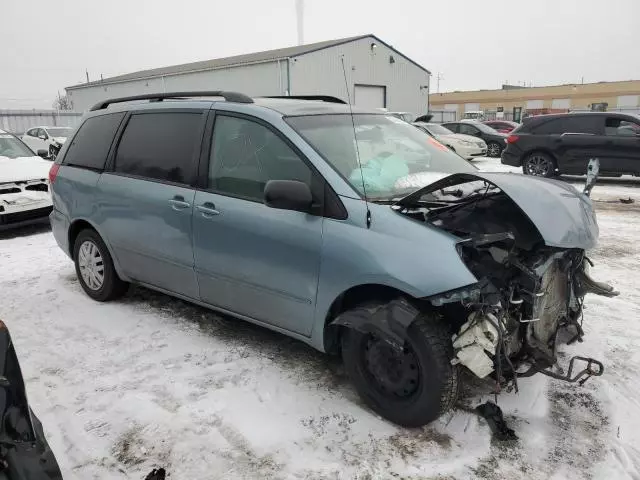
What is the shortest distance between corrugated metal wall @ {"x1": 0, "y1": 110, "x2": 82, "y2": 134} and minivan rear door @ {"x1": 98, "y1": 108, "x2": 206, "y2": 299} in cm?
2707

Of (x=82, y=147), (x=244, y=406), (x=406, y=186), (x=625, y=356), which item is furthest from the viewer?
(x=82, y=147)

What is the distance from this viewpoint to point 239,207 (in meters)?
3.36

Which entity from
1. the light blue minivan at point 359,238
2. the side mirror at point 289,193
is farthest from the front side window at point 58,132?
the side mirror at point 289,193

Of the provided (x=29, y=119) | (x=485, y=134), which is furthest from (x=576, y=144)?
(x=29, y=119)

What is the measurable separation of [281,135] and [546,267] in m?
1.75

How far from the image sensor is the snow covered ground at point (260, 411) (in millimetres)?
2561

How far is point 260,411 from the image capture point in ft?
9.82

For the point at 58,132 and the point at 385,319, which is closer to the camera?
the point at 385,319

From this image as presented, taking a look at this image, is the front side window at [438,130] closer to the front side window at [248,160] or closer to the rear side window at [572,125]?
the rear side window at [572,125]

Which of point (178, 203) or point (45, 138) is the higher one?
point (178, 203)

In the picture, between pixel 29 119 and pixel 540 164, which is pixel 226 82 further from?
pixel 540 164

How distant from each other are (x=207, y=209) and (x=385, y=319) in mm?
1520

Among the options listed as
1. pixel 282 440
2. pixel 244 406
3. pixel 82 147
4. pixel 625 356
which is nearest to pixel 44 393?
pixel 244 406

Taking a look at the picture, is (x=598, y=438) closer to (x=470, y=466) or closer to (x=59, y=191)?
(x=470, y=466)
